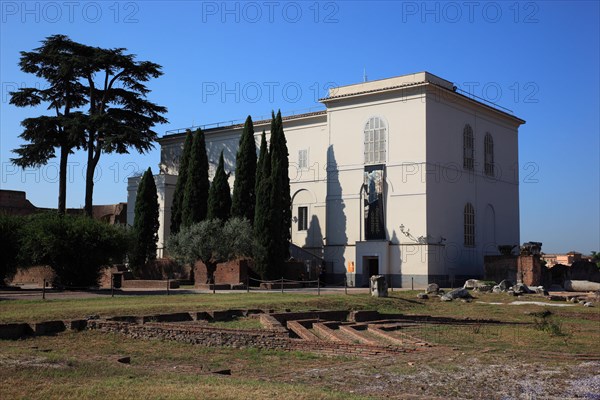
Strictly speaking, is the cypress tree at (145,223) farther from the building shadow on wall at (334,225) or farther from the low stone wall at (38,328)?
the low stone wall at (38,328)

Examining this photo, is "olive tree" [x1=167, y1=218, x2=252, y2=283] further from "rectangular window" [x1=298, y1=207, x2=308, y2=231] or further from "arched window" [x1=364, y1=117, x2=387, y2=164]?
"arched window" [x1=364, y1=117, x2=387, y2=164]

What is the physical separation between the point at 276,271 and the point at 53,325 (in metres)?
26.2

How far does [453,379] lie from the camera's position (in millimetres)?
11750

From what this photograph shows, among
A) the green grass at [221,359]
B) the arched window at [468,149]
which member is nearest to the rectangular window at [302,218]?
the arched window at [468,149]

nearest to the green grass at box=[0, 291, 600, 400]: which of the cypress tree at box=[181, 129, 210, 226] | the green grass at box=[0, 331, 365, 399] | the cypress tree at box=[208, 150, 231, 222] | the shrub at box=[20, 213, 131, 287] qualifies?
the green grass at box=[0, 331, 365, 399]

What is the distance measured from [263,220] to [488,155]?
19.2 m

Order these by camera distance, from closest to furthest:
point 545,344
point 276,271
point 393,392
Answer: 1. point 393,392
2. point 545,344
3. point 276,271

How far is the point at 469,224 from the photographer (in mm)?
49188

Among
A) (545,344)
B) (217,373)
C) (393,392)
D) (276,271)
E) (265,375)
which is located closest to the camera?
(393,392)

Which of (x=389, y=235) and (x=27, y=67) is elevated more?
(x=27, y=67)

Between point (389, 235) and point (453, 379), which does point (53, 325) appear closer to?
point (453, 379)

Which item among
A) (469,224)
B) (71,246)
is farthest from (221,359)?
(469,224)

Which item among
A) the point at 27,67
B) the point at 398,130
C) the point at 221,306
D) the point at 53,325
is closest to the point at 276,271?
the point at 398,130

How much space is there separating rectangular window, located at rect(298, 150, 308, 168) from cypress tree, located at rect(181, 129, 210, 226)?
7.78 meters
